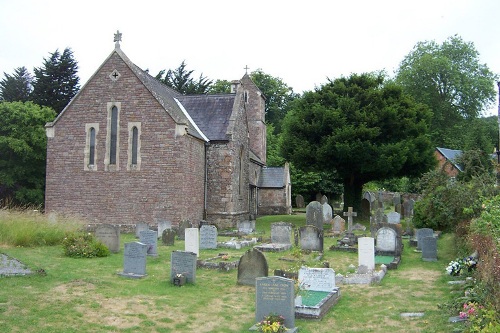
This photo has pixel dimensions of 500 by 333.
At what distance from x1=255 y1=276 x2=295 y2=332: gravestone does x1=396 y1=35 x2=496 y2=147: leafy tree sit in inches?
1947

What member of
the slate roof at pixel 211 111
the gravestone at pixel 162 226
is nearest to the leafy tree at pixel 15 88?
the slate roof at pixel 211 111

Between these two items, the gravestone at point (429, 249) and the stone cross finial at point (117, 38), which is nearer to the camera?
the gravestone at point (429, 249)

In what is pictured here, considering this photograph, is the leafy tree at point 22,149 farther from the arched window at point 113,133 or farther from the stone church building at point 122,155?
the arched window at point 113,133

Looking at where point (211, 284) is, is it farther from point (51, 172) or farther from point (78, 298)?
point (51, 172)

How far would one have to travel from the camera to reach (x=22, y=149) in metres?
31.1

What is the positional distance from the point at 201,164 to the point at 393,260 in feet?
44.0

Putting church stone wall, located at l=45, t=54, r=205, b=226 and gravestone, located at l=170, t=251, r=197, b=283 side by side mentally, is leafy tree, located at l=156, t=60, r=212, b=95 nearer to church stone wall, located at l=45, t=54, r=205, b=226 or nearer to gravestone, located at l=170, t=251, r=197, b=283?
church stone wall, located at l=45, t=54, r=205, b=226

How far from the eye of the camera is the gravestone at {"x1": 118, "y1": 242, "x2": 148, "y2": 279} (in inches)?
475

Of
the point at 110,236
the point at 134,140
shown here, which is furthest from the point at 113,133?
the point at 110,236

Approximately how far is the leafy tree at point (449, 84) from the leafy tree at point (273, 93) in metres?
20.2

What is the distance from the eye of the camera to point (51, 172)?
23.8 meters

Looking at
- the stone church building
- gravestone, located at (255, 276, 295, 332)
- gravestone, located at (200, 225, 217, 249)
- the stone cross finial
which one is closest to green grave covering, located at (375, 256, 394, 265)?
gravestone, located at (200, 225, 217, 249)

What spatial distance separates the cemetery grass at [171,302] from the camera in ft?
26.1

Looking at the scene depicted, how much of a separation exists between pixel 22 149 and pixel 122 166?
1195cm
